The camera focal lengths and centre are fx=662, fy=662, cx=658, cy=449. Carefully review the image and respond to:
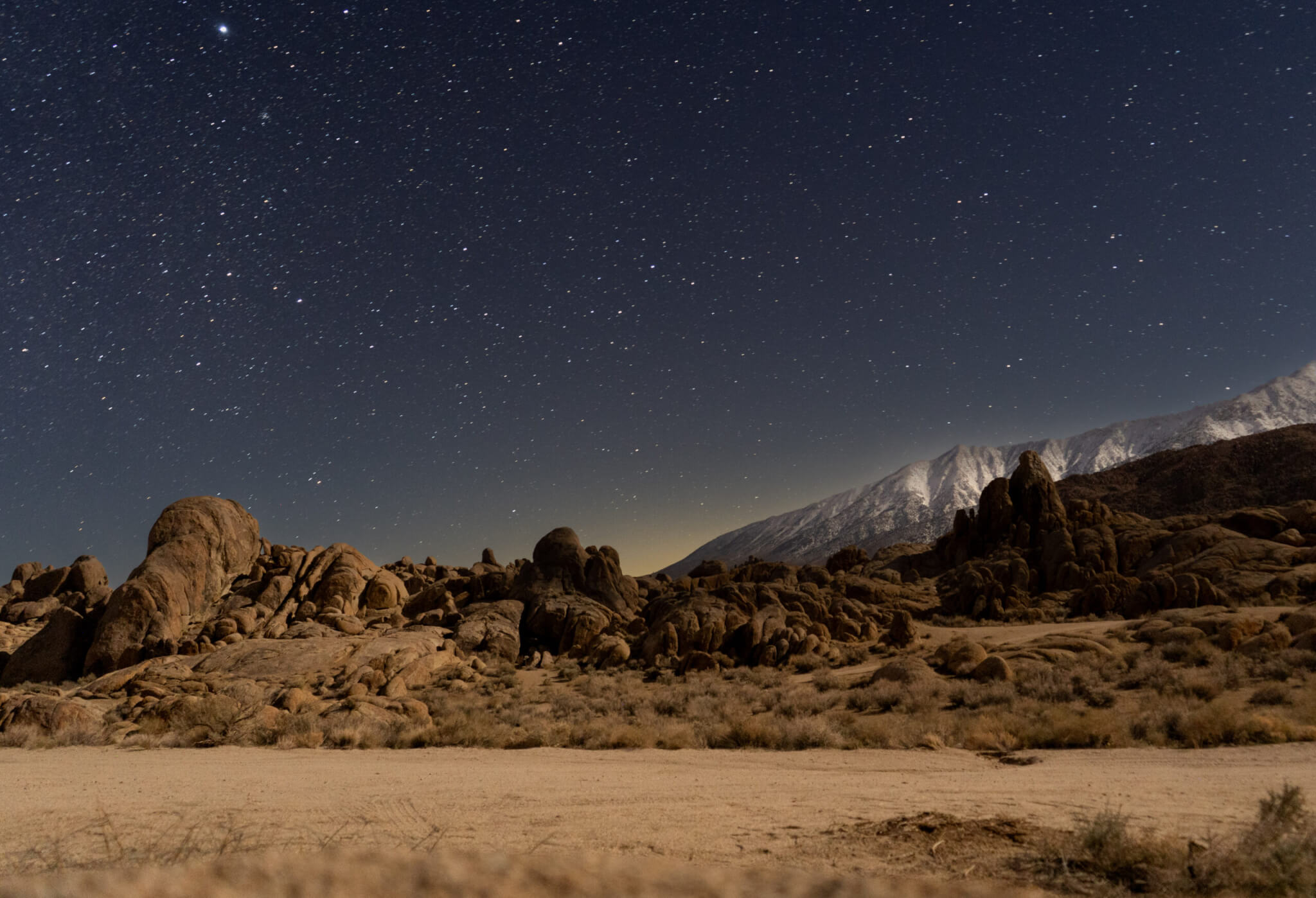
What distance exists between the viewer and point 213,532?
3650cm

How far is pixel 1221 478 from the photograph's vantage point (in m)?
86.2

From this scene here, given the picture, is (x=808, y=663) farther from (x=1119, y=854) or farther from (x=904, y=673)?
(x=1119, y=854)

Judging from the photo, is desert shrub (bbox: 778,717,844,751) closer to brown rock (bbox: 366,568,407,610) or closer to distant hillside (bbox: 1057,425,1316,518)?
brown rock (bbox: 366,568,407,610)

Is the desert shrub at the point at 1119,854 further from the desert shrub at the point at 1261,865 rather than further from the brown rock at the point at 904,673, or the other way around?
the brown rock at the point at 904,673

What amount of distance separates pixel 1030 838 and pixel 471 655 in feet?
89.6

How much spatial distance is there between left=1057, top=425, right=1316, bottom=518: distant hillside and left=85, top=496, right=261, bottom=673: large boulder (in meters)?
95.4

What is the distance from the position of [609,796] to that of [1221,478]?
10751 cm

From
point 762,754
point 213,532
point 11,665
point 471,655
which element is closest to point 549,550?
point 471,655

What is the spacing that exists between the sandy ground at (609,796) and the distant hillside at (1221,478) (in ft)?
289

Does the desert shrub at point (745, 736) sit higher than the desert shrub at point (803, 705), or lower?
higher

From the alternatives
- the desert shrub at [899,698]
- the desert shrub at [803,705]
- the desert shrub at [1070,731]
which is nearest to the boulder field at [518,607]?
the desert shrub at [899,698]

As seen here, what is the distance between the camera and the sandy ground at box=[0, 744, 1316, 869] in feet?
20.0

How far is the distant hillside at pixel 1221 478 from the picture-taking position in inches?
3105

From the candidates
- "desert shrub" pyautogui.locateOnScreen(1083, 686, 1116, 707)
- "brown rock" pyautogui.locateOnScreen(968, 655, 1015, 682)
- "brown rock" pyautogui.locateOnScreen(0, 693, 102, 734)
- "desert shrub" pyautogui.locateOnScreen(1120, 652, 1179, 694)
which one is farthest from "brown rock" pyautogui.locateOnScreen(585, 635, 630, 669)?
"desert shrub" pyautogui.locateOnScreen(1120, 652, 1179, 694)
